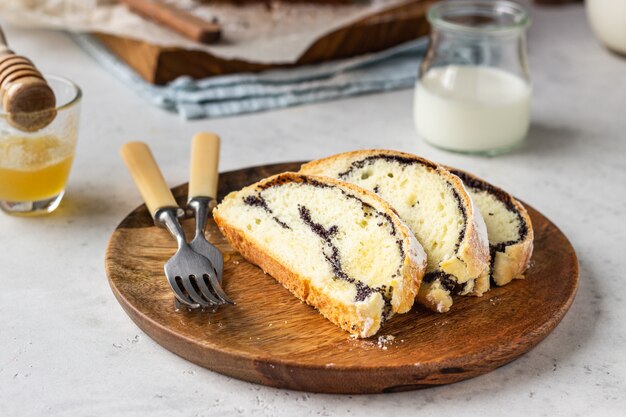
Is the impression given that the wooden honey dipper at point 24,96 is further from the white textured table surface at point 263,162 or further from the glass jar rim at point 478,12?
the glass jar rim at point 478,12

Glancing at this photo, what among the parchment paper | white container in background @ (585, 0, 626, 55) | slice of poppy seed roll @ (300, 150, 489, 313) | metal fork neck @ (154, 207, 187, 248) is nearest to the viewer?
slice of poppy seed roll @ (300, 150, 489, 313)

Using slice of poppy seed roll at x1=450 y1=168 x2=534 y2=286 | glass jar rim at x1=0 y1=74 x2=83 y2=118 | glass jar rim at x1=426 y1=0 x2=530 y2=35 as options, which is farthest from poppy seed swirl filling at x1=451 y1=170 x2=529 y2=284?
glass jar rim at x1=0 y1=74 x2=83 y2=118

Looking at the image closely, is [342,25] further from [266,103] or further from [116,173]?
[116,173]

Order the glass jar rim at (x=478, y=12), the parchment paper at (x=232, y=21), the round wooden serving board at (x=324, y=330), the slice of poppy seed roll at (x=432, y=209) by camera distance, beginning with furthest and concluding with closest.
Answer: the parchment paper at (x=232, y=21) → the glass jar rim at (x=478, y=12) → the slice of poppy seed roll at (x=432, y=209) → the round wooden serving board at (x=324, y=330)

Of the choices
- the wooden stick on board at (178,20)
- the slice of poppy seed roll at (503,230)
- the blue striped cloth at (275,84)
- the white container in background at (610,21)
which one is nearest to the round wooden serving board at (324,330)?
the slice of poppy seed roll at (503,230)

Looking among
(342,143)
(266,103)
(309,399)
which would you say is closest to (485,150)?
(342,143)

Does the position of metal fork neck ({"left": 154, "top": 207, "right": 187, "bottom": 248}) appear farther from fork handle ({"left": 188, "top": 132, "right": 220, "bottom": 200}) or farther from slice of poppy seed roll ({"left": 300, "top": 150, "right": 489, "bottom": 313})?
slice of poppy seed roll ({"left": 300, "top": 150, "right": 489, "bottom": 313})

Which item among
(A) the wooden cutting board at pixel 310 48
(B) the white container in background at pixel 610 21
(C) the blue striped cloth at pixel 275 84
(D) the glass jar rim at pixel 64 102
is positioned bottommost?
(C) the blue striped cloth at pixel 275 84
